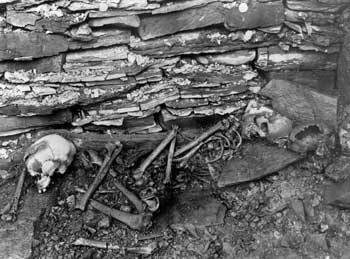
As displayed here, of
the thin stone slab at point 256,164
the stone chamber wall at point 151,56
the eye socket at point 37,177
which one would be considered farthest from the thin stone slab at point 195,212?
the eye socket at point 37,177

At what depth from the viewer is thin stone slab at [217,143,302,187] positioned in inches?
156

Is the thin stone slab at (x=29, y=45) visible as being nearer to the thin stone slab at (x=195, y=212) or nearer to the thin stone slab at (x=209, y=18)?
the thin stone slab at (x=209, y=18)

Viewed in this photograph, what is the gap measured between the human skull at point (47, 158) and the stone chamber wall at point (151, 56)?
0.21 m

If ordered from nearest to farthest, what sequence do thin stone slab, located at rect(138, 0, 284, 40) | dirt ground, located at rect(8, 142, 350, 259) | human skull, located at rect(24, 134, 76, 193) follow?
dirt ground, located at rect(8, 142, 350, 259) → thin stone slab, located at rect(138, 0, 284, 40) → human skull, located at rect(24, 134, 76, 193)

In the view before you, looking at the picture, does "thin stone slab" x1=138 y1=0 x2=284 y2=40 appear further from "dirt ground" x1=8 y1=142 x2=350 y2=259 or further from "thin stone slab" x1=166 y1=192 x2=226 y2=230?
"thin stone slab" x1=166 y1=192 x2=226 y2=230

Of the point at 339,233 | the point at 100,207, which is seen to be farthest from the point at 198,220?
the point at 339,233

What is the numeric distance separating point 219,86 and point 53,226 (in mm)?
1634

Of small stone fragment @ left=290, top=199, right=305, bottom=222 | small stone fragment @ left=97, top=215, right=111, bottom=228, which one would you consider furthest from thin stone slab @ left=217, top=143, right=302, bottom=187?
small stone fragment @ left=97, top=215, right=111, bottom=228

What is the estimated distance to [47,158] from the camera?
396 centimetres

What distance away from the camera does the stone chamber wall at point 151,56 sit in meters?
3.72

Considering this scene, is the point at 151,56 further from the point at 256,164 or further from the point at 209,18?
the point at 256,164

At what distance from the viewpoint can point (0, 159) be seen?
167 inches

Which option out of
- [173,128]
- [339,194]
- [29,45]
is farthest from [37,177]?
[339,194]

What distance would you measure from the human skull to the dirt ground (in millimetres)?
140
